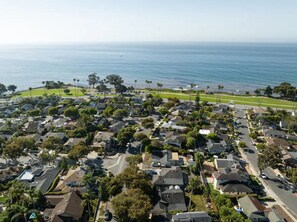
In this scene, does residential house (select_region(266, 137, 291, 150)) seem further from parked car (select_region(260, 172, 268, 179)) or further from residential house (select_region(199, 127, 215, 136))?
parked car (select_region(260, 172, 268, 179))

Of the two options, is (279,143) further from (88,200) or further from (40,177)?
(40,177)

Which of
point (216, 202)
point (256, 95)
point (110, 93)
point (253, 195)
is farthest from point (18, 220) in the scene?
point (256, 95)

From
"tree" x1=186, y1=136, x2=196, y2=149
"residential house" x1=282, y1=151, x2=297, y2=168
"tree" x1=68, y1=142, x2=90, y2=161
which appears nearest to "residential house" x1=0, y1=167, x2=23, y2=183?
"tree" x1=68, y1=142, x2=90, y2=161

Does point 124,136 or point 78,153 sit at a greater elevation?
point 78,153

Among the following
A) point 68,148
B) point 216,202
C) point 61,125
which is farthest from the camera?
point 61,125

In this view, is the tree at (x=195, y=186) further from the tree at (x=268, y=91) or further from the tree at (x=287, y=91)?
the tree at (x=268, y=91)

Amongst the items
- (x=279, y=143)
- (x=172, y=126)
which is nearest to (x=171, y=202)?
(x=172, y=126)

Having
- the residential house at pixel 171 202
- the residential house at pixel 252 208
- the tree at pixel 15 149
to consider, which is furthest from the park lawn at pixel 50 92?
the residential house at pixel 252 208

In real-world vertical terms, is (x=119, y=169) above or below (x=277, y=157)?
below

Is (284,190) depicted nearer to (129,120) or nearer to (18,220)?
(18,220)
